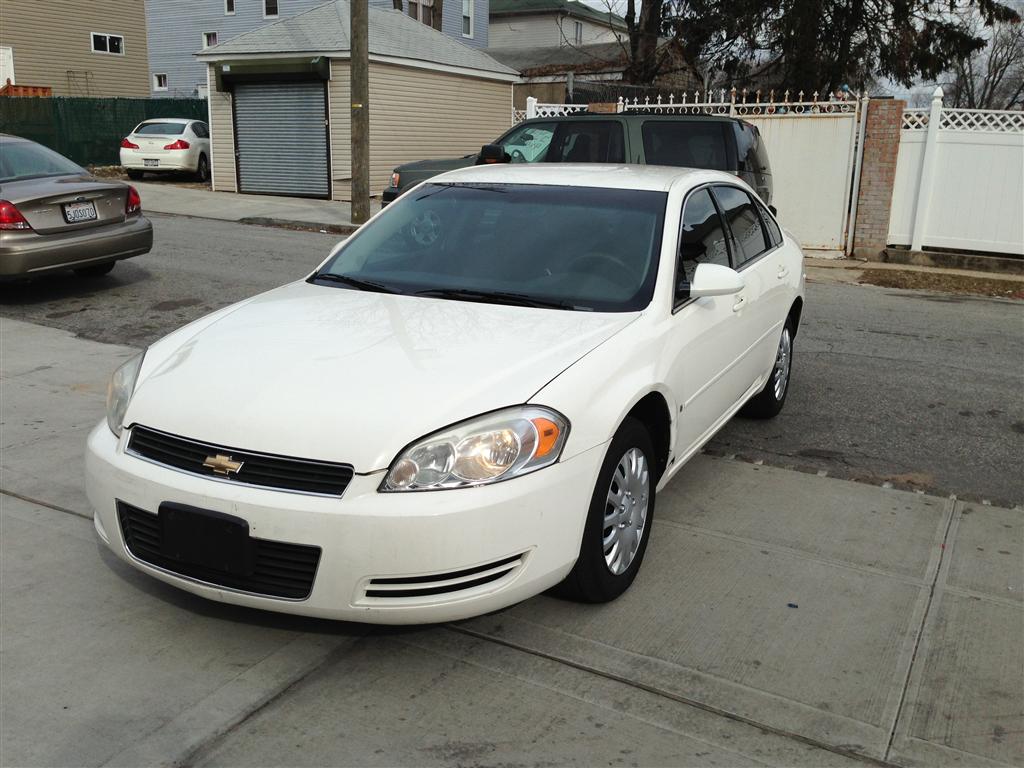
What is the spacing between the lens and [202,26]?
3716 cm

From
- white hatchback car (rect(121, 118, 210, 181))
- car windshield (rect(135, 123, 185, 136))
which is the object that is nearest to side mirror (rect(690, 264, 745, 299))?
white hatchback car (rect(121, 118, 210, 181))

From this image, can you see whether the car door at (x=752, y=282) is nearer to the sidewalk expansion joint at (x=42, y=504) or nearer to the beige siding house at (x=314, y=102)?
the sidewalk expansion joint at (x=42, y=504)

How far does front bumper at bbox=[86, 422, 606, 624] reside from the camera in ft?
9.96

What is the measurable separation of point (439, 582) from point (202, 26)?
1515 inches

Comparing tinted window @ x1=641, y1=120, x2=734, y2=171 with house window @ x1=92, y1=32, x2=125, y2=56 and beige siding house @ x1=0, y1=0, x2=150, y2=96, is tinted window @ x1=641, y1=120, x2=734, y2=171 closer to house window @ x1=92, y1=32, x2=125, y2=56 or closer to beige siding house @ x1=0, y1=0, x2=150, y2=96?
beige siding house @ x1=0, y1=0, x2=150, y2=96

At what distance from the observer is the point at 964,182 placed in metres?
13.6

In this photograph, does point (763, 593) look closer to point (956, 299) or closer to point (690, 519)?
point (690, 519)

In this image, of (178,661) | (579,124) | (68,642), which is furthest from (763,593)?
(579,124)

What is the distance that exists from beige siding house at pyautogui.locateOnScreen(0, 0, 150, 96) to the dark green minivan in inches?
1022

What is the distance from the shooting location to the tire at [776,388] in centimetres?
611

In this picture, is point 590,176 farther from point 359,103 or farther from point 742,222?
point 359,103

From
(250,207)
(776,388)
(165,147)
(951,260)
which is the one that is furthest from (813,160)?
(165,147)

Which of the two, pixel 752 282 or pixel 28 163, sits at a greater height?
pixel 28 163

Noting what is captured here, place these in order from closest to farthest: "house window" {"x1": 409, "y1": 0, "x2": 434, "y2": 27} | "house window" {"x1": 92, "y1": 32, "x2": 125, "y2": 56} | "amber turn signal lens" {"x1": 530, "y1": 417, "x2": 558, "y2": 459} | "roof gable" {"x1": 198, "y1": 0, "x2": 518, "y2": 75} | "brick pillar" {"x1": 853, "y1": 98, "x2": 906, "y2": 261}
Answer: "amber turn signal lens" {"x1": 530, "y1": 417, "x2": 558, "y2": 459} < "brick pillar" {"x1": 853, "y1": 98, "x2": 906, "y2": 261} < "roof gable" {"x1": 198, "y1": 0, "x2": 518, "y2": 75} < "house window" {"x1": 409, "y1": 0, "x2": 434, "y2": 27} < "house window" {"x1": 92, "y1": 32, "x2": 125, "y2": 56}
